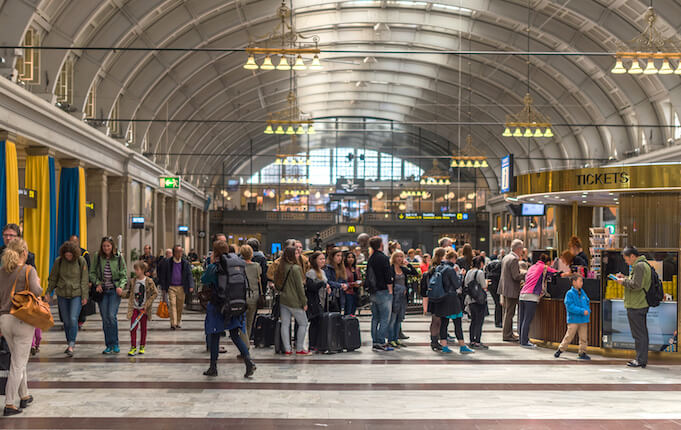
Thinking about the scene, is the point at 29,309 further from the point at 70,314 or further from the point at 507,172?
the point at 507,172

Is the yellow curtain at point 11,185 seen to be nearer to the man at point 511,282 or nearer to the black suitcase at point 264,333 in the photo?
the black suitcase at point 264,333

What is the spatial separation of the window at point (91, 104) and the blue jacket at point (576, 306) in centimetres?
1710

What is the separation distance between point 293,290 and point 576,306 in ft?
12.8

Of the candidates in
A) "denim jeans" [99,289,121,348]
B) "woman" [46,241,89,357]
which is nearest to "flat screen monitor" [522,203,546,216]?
"denim jeans" [99,289,121,348]

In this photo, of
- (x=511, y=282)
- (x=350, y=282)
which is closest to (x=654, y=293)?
(x=511, y=282)

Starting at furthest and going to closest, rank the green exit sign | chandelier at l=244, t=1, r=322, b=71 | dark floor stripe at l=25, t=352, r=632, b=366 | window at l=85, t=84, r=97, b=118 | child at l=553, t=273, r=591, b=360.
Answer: the green exit sign < window at l=85, t=84, r=97, b=118 < chandelier at l=244, t=1, r=322, b=71 < child at l=553, t=273, r=591, b=360 < dark floor stripe at l=25, t=352, r=632, b=366

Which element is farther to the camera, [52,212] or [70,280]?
[52,212]

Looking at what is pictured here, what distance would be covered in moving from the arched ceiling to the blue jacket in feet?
23.1

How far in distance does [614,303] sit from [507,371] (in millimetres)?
2553

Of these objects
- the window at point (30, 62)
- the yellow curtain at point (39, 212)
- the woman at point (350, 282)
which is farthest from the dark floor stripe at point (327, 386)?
the window at point (30, 62)

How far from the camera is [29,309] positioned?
22.0 feet

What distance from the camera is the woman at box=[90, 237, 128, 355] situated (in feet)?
34.6

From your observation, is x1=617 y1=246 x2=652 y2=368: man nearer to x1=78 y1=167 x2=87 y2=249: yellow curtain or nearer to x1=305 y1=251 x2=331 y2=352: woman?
x1=305 y1=251 x2=331 y2=352: woman

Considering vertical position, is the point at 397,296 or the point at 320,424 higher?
the point at 397,296
